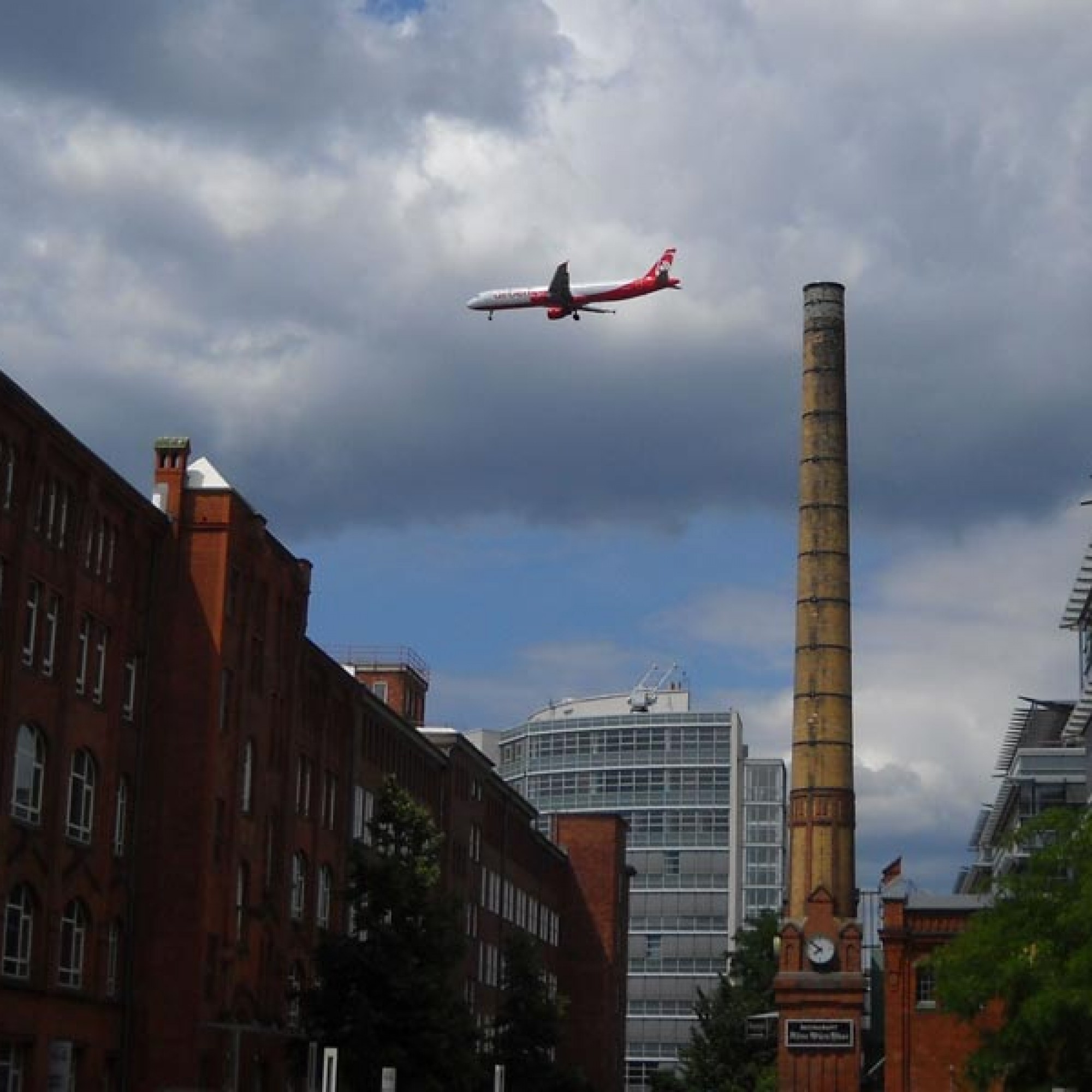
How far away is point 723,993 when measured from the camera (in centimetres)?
10106

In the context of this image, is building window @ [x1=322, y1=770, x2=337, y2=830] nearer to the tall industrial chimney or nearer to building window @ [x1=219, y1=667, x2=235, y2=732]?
building window @ [x1=219, y1=667, x2=235, y2=732]

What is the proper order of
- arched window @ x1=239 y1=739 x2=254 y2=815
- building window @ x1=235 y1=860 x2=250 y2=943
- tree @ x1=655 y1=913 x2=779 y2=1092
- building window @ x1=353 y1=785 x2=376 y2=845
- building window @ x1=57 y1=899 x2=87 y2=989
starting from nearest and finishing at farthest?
building window @ x1=57 y1=899 x2=87 y2=989, building window @ x1=235 y1=860 x2=250 y2=943, arched window @ x1=239 y1=739 x2=254 y2=815, building window @ x1=353 y1=785 x2=376 y2=845, tree @ x1=655 y1=913 x2=779 y2=1092

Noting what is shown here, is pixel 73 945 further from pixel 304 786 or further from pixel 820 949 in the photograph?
pixel 820 949

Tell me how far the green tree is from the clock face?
4426 centimetres

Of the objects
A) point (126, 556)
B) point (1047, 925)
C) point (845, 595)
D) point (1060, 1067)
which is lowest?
point (1060, 1067)

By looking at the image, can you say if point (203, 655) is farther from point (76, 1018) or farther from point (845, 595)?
point (845, 595)

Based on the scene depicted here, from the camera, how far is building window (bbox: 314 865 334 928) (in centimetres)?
6906

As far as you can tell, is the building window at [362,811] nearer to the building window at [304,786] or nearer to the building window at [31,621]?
the building window at [304,786]

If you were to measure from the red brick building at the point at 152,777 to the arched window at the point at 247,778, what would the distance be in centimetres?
10

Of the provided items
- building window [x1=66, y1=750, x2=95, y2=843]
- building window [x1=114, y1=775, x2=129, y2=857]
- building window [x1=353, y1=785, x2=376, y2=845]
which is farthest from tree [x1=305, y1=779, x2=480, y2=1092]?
building window [x1=353, y1=785, x2=376, y2=845]

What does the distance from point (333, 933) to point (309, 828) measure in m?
8.03

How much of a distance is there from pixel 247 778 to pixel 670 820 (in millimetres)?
118094

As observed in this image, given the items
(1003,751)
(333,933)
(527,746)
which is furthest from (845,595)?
(527,746)

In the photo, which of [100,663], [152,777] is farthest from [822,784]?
[100,663]
